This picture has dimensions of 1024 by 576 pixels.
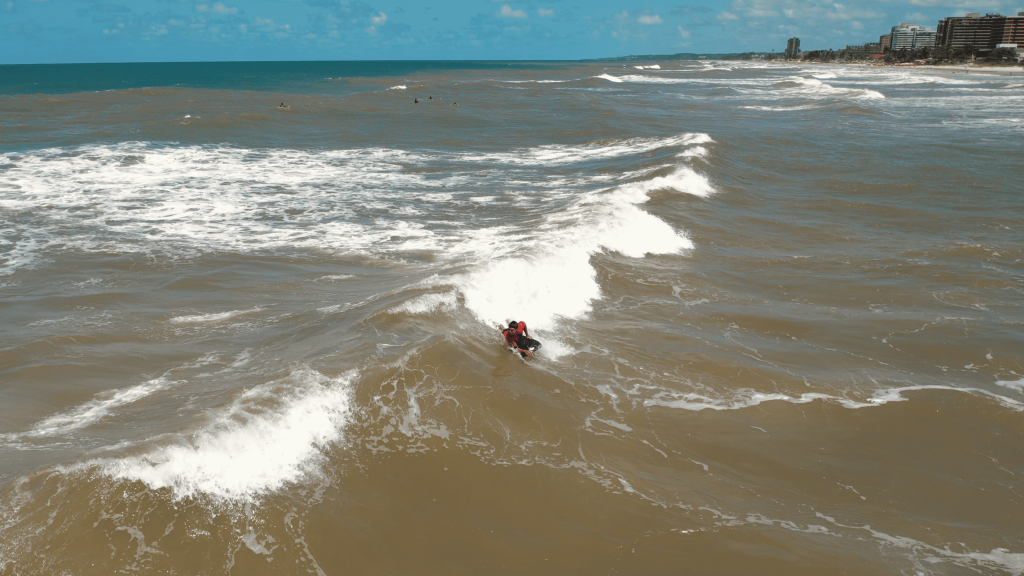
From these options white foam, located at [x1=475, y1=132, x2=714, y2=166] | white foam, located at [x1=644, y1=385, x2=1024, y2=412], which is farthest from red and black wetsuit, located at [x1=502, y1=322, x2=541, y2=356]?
white foam, located at [x1=475, y1=132, x2=714, y2=166]

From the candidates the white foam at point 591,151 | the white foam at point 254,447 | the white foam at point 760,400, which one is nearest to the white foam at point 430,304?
the white foam at point 254,447

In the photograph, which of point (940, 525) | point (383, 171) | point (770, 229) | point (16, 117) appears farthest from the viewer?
point (16, 117)

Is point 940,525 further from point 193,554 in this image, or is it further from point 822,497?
point 193,554

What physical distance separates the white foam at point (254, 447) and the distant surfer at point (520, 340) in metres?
2.36

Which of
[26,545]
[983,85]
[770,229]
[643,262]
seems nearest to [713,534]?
[26,545]

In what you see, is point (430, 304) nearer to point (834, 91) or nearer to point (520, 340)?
point (520, 340)

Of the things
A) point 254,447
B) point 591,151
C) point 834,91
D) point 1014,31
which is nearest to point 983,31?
point 1014,31

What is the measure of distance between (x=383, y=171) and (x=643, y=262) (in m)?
13.5

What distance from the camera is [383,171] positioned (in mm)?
24516

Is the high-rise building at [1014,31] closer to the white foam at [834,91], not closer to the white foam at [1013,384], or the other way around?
the white foam at [834,91]

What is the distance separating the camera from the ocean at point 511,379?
5863 mm

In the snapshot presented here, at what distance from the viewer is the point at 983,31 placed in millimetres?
173250

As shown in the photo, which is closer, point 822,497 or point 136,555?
point 136,555

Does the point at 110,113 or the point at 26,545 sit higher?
the point at 110,113
